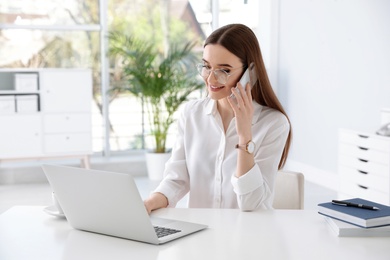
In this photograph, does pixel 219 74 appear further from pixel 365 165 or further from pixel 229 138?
pixel 365 165

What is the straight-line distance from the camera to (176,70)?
798cm

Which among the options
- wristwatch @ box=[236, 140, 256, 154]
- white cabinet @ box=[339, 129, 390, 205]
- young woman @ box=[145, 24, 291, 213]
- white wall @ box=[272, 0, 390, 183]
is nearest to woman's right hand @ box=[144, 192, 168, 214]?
young woman @ box=[145, 24, 291, 213]

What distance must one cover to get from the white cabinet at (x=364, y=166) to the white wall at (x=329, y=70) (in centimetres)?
67

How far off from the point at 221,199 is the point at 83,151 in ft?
15.1

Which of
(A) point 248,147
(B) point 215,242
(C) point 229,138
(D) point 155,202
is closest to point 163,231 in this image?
(B) point 215,242

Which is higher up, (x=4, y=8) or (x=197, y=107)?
(x=4, y=8)

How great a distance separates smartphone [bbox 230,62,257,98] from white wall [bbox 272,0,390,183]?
353cm

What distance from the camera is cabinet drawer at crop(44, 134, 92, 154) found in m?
7.00

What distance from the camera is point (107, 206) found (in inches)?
81.4

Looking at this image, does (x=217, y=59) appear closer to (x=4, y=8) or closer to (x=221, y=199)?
(x=221, y=199)

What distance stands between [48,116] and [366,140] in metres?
3.35

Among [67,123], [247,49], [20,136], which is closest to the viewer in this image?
[247,49]

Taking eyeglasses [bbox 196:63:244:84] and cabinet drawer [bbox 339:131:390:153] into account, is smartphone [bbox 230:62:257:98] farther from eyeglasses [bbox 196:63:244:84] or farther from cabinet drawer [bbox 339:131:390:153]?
cabinet drawer [bbox 339:131:390:153]

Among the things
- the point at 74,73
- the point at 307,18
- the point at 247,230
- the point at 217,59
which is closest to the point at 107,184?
the point at 247,230
